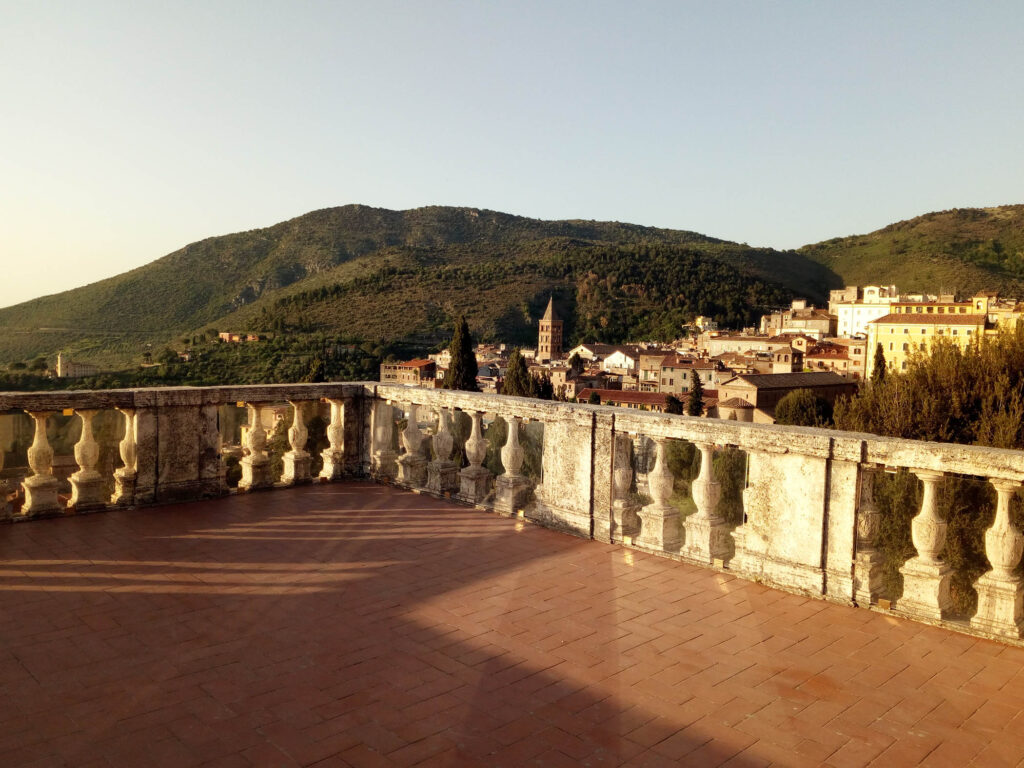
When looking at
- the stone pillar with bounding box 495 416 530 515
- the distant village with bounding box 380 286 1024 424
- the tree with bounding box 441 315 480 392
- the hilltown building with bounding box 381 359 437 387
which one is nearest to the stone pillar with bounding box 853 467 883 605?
the stone pillar with bounding box 495 416 530 515

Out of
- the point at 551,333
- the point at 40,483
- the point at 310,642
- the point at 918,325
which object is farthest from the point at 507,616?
the point at 551,333

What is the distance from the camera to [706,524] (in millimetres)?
5141

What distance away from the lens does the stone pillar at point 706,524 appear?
201 inches

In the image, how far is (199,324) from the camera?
2889 inches

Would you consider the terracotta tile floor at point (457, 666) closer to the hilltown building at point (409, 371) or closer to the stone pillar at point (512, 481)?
the stone pillar at point (512, 481)

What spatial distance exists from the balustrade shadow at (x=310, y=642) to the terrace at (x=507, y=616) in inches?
0.7

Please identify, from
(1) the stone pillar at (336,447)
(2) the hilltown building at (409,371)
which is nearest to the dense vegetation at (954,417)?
(1) the stone pillar at (336,447)

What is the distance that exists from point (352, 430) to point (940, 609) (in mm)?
5944

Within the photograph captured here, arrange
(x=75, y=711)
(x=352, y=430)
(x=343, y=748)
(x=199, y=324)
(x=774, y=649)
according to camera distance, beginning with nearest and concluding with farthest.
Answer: (x=343, y=748)
(x=75, y=711)
(x=774, y=649)
(x=352, y=430)
(x=199, y=324)

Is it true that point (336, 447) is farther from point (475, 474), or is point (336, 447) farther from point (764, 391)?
point (764, 391)

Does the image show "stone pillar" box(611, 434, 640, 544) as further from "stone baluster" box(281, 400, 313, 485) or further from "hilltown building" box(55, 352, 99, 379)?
"hilltown building" box(55, 352, 99, 379)

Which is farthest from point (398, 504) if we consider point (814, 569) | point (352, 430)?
point (814, 569)

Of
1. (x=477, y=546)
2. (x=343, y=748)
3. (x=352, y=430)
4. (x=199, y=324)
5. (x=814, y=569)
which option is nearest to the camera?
(x=343, y=748)

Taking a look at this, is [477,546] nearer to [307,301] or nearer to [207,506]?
[207,506]
